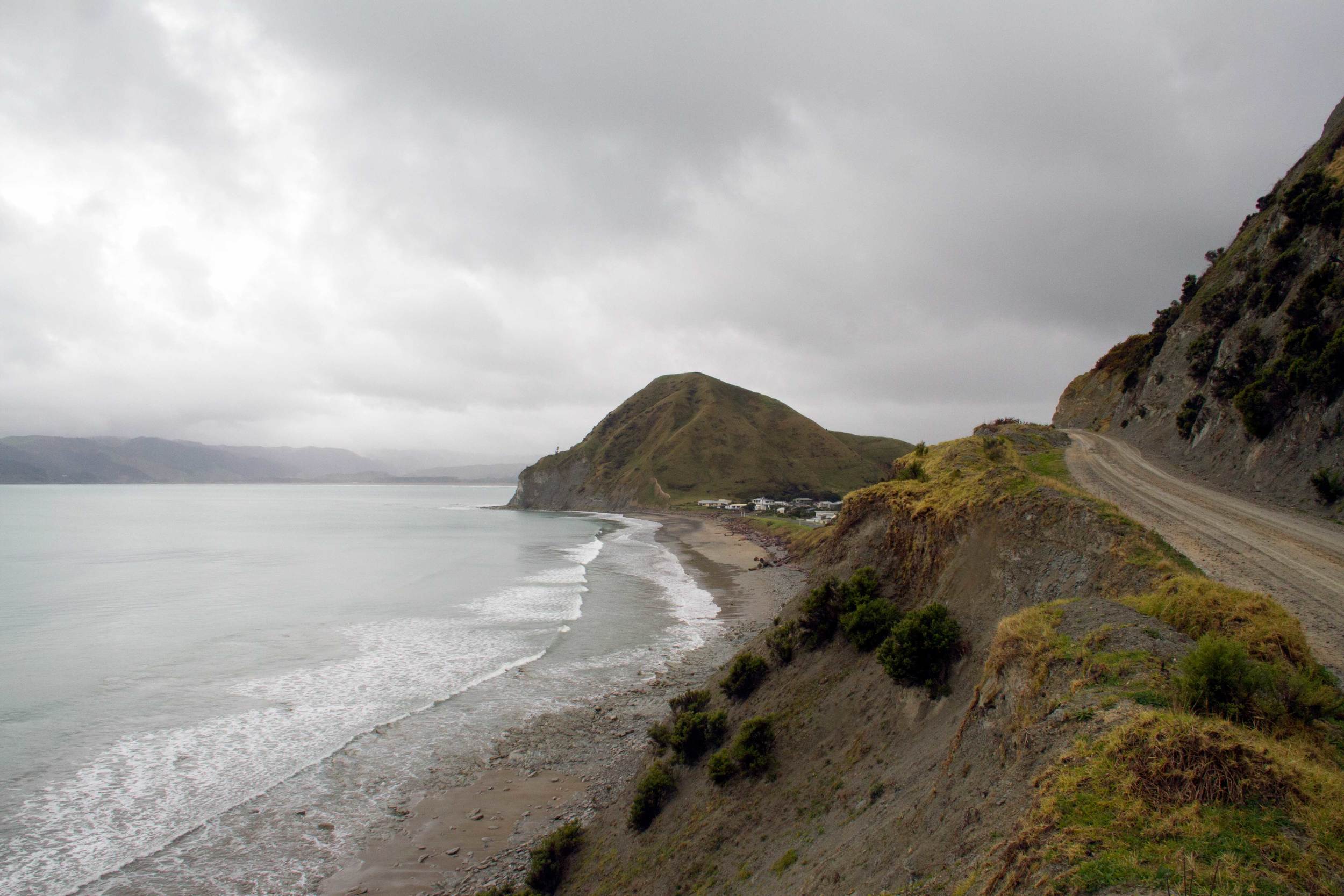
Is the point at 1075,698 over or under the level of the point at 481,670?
over

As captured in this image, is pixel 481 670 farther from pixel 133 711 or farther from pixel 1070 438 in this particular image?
pixel 1070 438

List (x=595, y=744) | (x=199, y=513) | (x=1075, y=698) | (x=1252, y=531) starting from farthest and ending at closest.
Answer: (x=199, y=513)
(x=595, y=744)
(x=1252, y=531)
(x=1075, y=698)

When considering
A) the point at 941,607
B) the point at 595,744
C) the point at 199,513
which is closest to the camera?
the point at 941,607

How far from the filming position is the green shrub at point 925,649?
1126 centimetres

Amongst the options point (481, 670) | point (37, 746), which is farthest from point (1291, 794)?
point (37, 746)

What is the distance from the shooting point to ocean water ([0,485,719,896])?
547 inches

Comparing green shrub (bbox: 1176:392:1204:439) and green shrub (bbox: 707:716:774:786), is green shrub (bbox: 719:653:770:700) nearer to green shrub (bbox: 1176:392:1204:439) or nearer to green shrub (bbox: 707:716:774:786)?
green shrub (bbox: 707:716:774:786)

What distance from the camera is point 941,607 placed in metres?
12.1

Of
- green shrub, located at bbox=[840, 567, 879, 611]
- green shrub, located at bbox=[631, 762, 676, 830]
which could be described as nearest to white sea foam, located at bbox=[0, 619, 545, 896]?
green shrub, located at bbox=[631, 762, 676, 830]

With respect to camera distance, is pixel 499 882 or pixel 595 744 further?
pixel 595 744

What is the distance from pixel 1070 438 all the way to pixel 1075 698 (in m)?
36.3

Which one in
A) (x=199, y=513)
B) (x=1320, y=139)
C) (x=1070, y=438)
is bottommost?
(x=199, y=513)

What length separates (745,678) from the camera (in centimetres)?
1533

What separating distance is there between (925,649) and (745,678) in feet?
17.2
